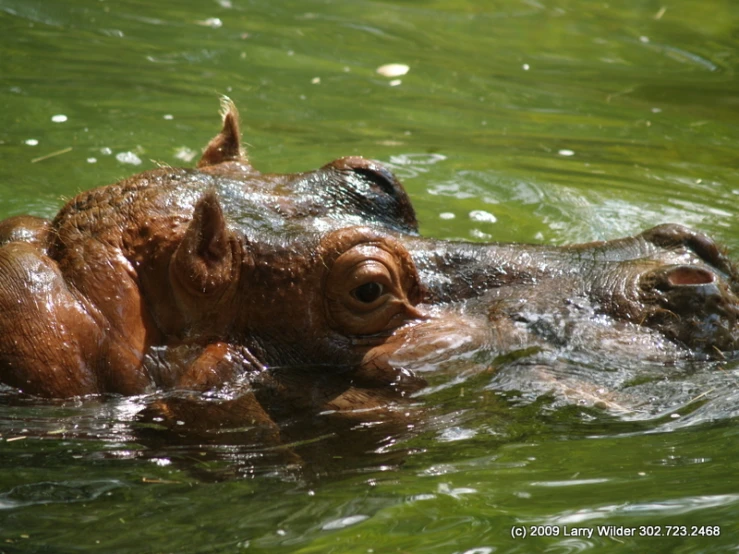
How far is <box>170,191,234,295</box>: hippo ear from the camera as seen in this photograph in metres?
5.25

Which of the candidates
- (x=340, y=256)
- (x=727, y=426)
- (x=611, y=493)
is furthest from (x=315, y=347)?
(x=727, y=426)

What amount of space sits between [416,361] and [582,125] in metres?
7.44

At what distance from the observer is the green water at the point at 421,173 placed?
480 cm

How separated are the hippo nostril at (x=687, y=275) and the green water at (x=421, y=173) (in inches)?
20.6

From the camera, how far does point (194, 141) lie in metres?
11.1

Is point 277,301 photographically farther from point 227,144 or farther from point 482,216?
point 482,216

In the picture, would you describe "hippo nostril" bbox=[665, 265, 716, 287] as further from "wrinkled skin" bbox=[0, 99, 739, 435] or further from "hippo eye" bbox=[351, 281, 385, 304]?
"hippo eye" bbox=[351, 281, 385, 304]

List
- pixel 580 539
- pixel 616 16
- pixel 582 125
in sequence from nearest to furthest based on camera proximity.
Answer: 1. pixel 580 539
2. pixel 582 125
3. pixel 616 16

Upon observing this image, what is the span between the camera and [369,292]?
5.58 metres

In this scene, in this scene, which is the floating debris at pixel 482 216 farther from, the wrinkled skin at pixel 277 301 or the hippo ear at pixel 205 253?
the hippo ear at pixel 205 253

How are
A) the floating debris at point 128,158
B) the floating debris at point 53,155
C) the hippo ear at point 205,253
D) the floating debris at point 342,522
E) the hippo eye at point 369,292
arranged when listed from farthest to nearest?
the floating debris at point 128,158 → the floating debris at point 53,155 → the hippo eye at point 369,292 → the hippo ear at point 205,253 → the floating debris at point 342,522

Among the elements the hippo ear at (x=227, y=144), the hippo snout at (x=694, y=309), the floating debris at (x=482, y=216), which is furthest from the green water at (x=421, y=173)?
the hippo ear at (x=227, y=144)

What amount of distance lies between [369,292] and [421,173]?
547cm

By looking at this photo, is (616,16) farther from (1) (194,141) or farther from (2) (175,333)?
(2) (175,333)
